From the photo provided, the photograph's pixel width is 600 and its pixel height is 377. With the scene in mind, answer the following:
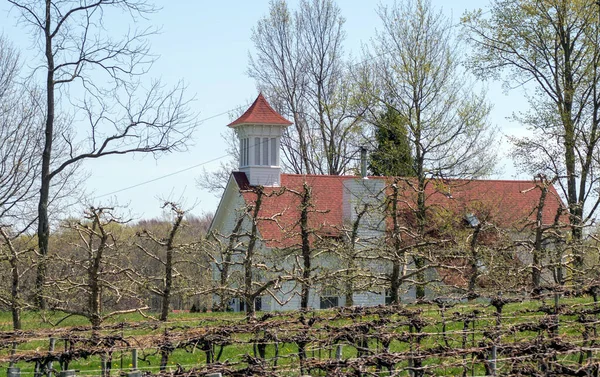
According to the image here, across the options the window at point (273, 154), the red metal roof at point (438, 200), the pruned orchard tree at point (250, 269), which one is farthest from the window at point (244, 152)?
the pruned orchard tree at point (250, 269)

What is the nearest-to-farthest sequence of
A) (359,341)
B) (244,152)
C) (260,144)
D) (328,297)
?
(359,341)
(328,297)
(260,144)
(244,152)

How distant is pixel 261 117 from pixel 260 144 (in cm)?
115

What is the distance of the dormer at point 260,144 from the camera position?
39.2 m

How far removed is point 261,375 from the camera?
882 cm

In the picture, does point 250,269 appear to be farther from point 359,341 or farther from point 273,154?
point 273,154

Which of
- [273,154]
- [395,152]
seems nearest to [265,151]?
[273,154]

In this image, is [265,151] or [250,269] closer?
[250,269]

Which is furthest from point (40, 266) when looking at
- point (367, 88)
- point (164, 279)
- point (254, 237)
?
point (367, 88)

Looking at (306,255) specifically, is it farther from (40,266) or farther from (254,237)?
(40,266)

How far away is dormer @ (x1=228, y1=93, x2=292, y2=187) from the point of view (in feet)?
129

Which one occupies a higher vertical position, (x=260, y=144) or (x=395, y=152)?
(x=260, y=144)

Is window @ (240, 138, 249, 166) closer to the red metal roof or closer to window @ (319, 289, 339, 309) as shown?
the red metal roof

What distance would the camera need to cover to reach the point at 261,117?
131ft

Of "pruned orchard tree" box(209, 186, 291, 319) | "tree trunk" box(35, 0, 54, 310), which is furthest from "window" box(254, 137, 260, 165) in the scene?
"pruned orchard tree" box(209, 186, 291, 319)
